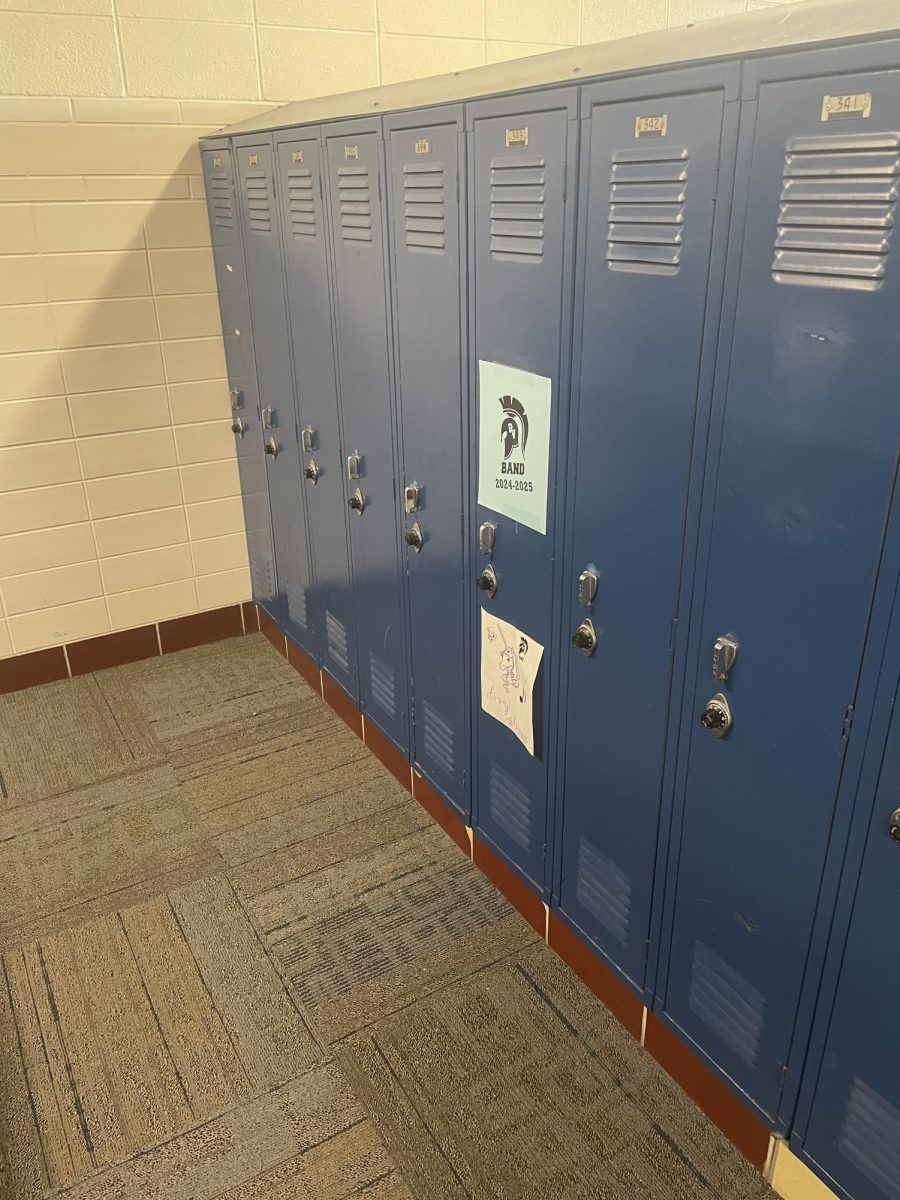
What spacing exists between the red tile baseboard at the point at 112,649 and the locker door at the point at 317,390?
0.96m

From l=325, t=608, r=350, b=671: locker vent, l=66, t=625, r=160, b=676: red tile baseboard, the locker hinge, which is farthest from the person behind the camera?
l=66, t=625, r=160, b=676: red tile baseboard

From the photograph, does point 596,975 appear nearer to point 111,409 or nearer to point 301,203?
point 301,203

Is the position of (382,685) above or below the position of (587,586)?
below

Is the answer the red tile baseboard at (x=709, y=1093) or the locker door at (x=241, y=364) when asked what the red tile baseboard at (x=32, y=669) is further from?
the red tile baseboard at (x=709, y=1093)

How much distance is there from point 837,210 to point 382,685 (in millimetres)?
2019

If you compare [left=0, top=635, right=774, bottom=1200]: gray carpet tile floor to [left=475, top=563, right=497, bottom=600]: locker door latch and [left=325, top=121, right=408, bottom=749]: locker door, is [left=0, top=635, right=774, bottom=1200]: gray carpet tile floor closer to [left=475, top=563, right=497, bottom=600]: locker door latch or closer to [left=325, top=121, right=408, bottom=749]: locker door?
[left=325, top=121, right=408, bottom=749]: locker door

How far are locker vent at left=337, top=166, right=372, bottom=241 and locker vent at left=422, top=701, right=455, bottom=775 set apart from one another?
4.36 ft

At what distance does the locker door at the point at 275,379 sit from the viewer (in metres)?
2.88

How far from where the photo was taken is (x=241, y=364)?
340 centimetres

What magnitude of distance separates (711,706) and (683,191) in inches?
33.9

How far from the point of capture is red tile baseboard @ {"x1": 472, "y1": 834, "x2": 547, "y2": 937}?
237 centimetres

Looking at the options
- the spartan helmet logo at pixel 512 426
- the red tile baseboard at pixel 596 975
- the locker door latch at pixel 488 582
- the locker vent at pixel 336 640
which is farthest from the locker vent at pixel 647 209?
the locker vent at pixel 336 640

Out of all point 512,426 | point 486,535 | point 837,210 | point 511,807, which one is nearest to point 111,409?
point 486,535

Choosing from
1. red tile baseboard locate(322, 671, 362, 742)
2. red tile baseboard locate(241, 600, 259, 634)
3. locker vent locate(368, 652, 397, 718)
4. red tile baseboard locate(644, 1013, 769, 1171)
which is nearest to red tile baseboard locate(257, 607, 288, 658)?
red tile baseboard locate(241, 600, 259, 634)
